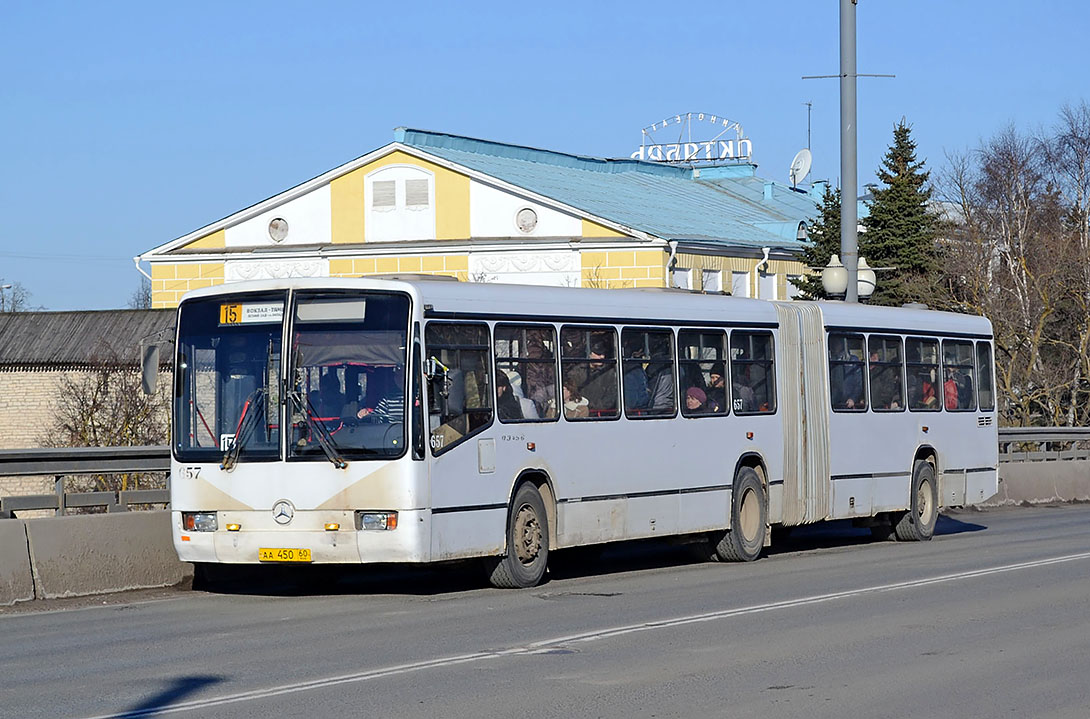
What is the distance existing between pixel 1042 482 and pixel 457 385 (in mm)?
18987

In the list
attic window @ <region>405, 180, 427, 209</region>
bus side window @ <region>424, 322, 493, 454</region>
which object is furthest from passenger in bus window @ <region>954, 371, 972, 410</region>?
attic window @ <region>405, 180, 427, 209</region>

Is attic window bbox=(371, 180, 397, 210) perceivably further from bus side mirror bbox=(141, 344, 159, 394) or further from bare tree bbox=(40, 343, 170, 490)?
bus side mirror bbox=(141, 344, 159, 394)

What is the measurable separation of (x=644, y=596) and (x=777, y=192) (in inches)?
2040

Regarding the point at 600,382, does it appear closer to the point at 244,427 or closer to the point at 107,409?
the point at 244,427

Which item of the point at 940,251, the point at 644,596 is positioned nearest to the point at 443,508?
the point at 644,596

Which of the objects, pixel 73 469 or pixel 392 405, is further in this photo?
pixel 73 469

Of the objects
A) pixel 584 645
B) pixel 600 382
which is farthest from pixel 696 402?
pixel 584 645

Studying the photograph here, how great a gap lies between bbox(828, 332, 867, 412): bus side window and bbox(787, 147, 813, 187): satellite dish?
4425 centimetres

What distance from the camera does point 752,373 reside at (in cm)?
1909

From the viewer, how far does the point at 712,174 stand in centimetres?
6750

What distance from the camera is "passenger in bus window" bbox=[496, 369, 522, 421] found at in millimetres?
15406

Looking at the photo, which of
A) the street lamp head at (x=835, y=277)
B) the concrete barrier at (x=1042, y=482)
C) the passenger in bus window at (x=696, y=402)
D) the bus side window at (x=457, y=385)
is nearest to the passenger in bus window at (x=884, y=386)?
the street lamp head at (x=835, y=277)

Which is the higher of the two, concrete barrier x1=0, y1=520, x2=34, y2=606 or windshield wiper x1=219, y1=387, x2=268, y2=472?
windshield wiper x1=219, y1=387, x2=268, y2=472

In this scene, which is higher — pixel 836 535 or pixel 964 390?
pixel 964 390
